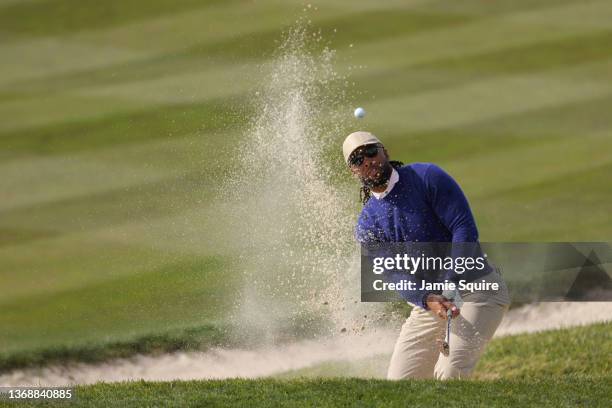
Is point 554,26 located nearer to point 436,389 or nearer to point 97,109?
point 97,109

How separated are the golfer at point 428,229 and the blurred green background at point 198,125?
310cm

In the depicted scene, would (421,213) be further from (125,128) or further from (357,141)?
(125,128)

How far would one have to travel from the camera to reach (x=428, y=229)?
6.99 m

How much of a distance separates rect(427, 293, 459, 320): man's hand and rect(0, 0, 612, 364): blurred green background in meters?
3.37

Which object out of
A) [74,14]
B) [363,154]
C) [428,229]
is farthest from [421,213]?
[74,14]

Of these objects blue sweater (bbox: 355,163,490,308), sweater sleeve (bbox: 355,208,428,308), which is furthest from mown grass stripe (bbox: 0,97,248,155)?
blue sweater (bbox: 355,163,490,308)

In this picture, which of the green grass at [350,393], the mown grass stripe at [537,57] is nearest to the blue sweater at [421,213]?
the green grass at [350,393]

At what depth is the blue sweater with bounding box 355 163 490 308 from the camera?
22.4 feet

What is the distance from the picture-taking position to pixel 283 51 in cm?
1458

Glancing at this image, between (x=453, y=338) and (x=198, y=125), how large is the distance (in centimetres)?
662

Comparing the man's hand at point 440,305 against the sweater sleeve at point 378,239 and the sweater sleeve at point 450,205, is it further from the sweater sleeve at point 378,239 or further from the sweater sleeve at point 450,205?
the sweater sleeve at point 450,205

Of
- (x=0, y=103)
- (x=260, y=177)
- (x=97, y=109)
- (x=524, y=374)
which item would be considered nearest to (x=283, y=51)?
(x=97, y=109)

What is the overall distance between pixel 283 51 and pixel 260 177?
187 inches

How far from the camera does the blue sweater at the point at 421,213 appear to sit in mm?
6832
